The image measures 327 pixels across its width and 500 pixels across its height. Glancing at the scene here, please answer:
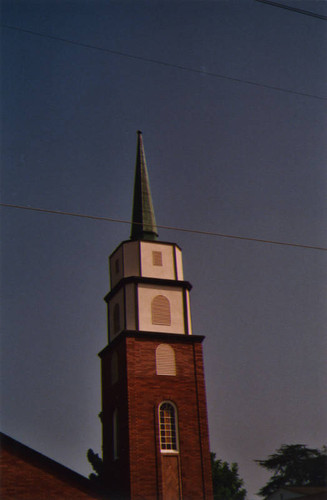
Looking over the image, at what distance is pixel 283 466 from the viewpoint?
56406 mm

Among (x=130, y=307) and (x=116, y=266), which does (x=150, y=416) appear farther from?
(x=116, y=266)

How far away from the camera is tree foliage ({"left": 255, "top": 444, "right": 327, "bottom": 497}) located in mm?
53969

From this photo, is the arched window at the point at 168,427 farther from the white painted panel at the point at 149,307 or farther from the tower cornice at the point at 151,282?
the tower cornice at the point at 151,282

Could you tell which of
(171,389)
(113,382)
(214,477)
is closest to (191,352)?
(171,389)

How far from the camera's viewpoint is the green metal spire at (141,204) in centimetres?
3166

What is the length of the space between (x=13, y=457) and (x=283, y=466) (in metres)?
38.3

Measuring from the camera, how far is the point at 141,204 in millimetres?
33062

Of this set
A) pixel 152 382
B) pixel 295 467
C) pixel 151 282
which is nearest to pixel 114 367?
pixel 152 382

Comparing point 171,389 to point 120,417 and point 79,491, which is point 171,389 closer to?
point 120,417

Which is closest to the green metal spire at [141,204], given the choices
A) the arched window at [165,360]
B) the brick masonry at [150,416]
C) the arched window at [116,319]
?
the arched window at [116,319]

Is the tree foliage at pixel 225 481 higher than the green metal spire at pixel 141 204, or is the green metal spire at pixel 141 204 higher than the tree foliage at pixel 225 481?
the green metal spire at pixel 141 204

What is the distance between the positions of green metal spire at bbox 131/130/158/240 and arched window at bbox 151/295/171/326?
12.1ft

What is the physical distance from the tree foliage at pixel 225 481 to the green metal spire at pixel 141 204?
2271cm

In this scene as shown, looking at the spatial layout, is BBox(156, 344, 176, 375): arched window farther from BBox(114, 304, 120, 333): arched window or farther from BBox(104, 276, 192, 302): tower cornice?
BBox(104, 276, 192, 302): tower cornice
